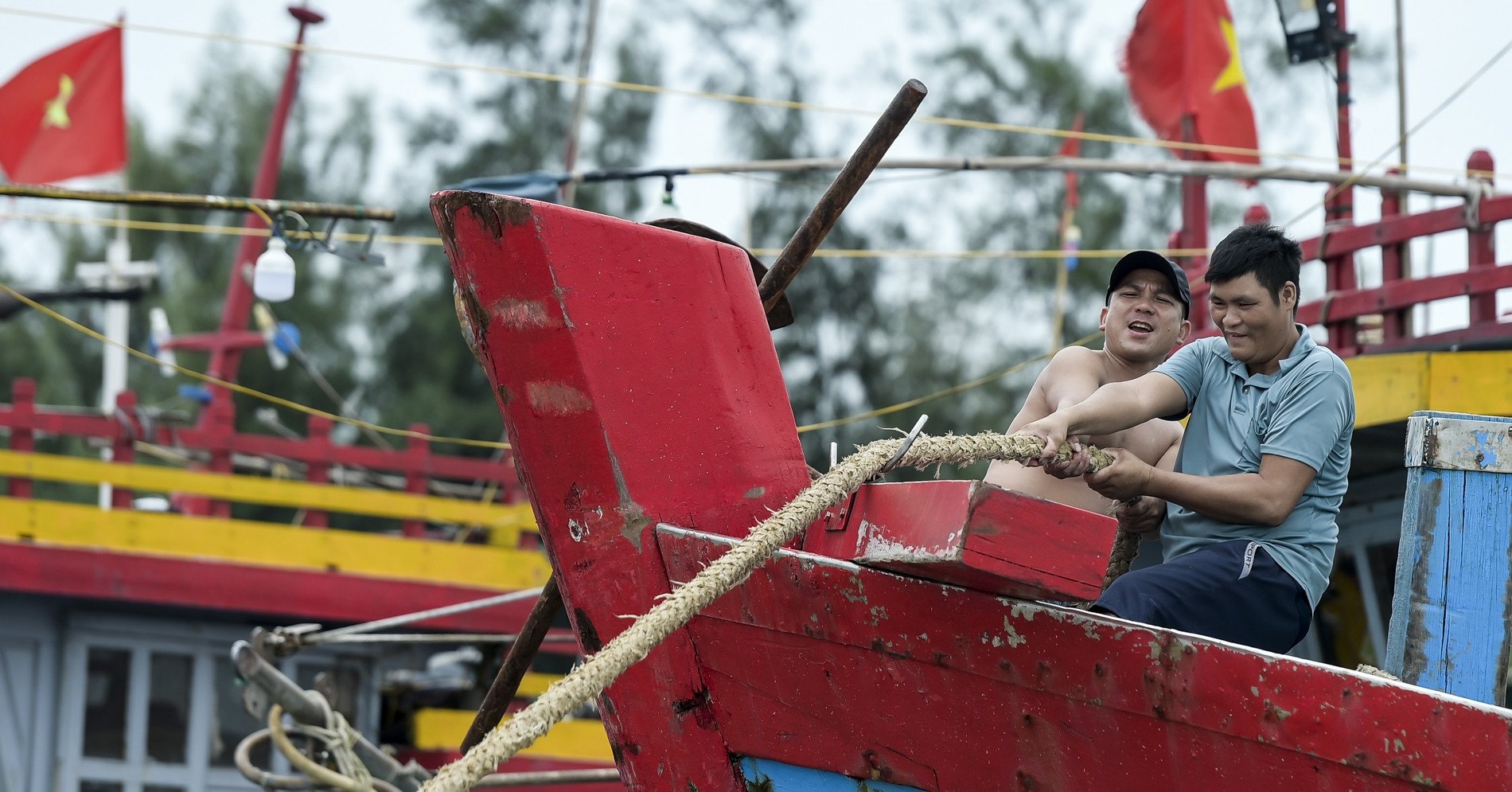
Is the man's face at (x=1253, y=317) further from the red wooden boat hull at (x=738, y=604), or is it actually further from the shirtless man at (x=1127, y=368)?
the red wooden boat hull at (x=738, y=604)

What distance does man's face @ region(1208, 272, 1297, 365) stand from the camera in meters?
2.95

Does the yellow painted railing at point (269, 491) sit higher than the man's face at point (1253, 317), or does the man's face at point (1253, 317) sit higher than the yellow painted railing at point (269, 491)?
the yellow painted railing at point (269, 491)

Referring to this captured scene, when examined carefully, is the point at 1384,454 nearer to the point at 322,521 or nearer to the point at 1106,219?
the point at 322,521

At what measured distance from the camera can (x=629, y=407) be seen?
8.55 feet

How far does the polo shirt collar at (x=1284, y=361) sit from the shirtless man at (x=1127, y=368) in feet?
0.98

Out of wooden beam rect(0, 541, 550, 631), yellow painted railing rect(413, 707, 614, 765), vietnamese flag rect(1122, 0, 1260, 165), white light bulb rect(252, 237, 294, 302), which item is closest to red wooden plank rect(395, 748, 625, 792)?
yellow painted railing rect(413, 707, 614, 765)

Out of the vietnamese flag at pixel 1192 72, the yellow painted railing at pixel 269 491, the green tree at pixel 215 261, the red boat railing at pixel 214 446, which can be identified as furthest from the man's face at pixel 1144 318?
the green tree at pixel 215 261

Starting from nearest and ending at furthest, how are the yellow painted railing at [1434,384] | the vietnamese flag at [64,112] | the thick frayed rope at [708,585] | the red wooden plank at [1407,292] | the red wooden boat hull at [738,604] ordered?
1. the thick frayed rope at [708,585]
2. the red wooden boat hull at [738,604]
3. the yellow painted railing at [1434,384]
4. the red wooden plank at [1407,292]
5. the vietnamese flag at [64,112]

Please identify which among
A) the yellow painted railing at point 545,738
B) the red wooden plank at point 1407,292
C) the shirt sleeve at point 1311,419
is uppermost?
the red wooden plank at point 1407,292

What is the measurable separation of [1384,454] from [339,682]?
21.9ft

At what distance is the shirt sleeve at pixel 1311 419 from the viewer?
280 centimetres

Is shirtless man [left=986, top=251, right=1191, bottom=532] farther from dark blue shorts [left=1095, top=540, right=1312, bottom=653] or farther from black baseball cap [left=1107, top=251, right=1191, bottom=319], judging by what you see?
dark blue shorts [left=1095, top=540, right=1312, bottom=653]

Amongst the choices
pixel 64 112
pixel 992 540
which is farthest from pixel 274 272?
pixel 992 540

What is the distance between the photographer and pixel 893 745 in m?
2.61
